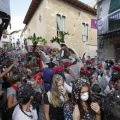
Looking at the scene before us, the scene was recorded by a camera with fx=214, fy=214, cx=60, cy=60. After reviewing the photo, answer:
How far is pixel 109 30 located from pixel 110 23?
394 mm

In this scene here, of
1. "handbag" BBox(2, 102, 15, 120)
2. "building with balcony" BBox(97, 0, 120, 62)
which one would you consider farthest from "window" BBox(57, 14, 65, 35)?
"handbag" BBox(2, 102, 15, 120)

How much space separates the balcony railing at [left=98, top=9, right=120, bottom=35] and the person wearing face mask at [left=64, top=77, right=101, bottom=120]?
8967 millimetres

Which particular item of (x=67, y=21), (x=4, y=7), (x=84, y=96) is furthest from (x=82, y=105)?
(x=67, y=21)

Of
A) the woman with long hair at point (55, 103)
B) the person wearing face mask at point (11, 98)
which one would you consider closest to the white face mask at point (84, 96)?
the woman with long hair at point (55, 103)

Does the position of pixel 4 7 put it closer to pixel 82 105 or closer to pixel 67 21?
pixel 82 105

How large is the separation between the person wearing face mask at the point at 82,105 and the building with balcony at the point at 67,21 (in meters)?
14.3

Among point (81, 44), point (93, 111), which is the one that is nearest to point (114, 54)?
point (81, 44)

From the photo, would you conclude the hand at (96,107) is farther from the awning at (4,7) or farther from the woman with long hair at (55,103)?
the awning at (4,7)

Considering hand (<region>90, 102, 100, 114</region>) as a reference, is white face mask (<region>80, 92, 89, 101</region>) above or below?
above

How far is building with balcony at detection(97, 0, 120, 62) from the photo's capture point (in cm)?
1160

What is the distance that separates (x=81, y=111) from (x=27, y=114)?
0.79 meters

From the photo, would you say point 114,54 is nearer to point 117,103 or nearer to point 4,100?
point 4,100

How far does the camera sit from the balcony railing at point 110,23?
37.4 ft

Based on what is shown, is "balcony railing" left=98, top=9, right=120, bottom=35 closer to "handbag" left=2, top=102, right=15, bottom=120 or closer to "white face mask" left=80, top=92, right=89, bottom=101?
"handbag" left=2, top=102, right=15, bottom=120
